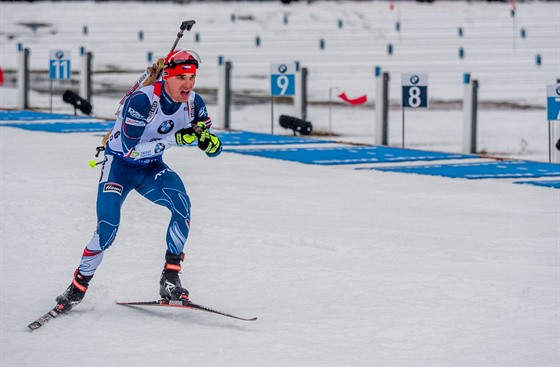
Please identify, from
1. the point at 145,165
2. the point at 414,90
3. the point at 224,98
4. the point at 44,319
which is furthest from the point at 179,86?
the point at 224,98

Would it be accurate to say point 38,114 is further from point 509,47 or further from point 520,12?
point 520,12

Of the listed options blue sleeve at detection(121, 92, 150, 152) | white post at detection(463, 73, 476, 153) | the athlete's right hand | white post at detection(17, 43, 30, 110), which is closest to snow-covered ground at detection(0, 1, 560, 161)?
white post at detection(17, 43, 30, 110)

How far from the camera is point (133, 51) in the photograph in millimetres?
39094

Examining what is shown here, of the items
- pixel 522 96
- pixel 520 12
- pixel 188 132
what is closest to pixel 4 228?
pixel 188 132

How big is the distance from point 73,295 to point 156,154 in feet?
3.73

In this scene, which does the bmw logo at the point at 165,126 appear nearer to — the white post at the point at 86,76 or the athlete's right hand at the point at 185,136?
the athlete's right hand at the point at 185,136

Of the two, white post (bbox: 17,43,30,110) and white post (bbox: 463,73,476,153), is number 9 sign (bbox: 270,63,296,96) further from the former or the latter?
white post (bbox: 17,43,30,110)

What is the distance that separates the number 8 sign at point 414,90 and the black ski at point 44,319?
11385mm

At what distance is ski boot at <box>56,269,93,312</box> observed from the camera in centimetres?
874

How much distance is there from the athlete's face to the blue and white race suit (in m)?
0.06

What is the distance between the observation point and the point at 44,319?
857 cm

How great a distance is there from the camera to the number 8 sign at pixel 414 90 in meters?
19.3

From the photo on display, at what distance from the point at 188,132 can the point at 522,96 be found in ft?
69.4

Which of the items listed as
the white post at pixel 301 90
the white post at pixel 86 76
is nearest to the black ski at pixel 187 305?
→ the white post at pixel 301 90
